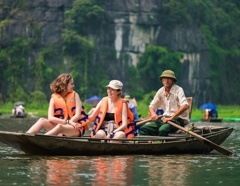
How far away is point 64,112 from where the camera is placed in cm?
1916

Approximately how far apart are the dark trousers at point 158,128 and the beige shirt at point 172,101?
0.15 metres

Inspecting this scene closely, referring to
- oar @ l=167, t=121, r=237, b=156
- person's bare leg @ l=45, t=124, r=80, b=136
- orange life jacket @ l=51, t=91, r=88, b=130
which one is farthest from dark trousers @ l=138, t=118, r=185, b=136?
orange life jacket @ l=51, t=91, r=88, b=130

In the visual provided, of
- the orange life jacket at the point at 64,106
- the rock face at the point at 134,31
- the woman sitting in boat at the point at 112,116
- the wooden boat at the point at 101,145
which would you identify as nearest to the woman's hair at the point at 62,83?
the orange life jacket at the point at 64,106

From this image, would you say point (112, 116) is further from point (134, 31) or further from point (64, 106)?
point (134, 31)

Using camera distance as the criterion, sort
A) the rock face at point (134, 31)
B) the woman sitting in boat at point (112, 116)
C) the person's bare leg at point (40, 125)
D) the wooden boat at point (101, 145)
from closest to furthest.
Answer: the wooden boat at point (101, 145) < the person's bare leg at point (40, 125) < the woman sitting in boat at point (112, 116) < the rock face at point (134, 31)

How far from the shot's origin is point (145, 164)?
18172 mm

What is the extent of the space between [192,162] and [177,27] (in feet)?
217

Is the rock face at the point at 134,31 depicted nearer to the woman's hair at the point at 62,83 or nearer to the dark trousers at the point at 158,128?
the dark trousers at the point at 158,128

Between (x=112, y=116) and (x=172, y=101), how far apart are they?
1.35 meters

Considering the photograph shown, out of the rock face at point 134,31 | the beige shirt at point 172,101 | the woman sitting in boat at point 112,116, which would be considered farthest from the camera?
the rock face at point 134,31

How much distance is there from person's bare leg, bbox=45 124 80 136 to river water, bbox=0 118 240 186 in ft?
1.40

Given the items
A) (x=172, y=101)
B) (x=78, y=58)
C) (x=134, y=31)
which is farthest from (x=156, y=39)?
(x=172, y=101)

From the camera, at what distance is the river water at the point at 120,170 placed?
15633mm

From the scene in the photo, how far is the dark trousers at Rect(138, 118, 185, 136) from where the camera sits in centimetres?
2038
